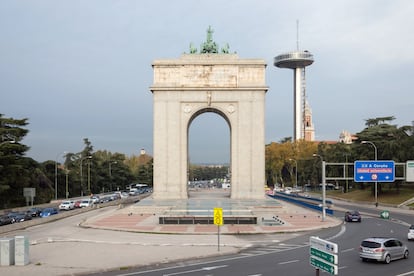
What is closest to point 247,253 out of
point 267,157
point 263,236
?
point 263,236

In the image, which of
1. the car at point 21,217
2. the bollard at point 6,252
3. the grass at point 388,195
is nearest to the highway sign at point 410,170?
the grass at point 388,195

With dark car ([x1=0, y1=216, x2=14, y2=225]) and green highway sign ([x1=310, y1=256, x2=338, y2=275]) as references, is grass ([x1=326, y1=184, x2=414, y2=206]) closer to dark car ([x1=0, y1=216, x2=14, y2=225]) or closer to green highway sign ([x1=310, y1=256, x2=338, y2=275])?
dark car ([x1=0, y1=216, x2=14, y2=225])

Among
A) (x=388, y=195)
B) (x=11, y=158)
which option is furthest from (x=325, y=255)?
(x=388, y=195)

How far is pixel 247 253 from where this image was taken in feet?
92.3

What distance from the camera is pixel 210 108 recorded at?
68.6 metres

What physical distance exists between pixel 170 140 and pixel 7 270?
4619 centimetres

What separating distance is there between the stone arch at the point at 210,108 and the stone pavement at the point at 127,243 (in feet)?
56.3

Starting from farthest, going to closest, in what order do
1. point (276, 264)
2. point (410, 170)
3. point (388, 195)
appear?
point (388, 195) → point (410, 170) → point (276, 264)

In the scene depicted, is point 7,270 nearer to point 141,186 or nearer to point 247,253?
point 247,253

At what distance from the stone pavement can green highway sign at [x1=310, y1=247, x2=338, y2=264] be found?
12293 millimetres

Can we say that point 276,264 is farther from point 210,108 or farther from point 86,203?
point 86,203

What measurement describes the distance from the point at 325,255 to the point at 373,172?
35.6 meters

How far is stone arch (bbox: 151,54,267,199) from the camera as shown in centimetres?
6719

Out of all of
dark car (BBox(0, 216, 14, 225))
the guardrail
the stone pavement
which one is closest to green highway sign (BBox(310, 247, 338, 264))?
the stone pavement
